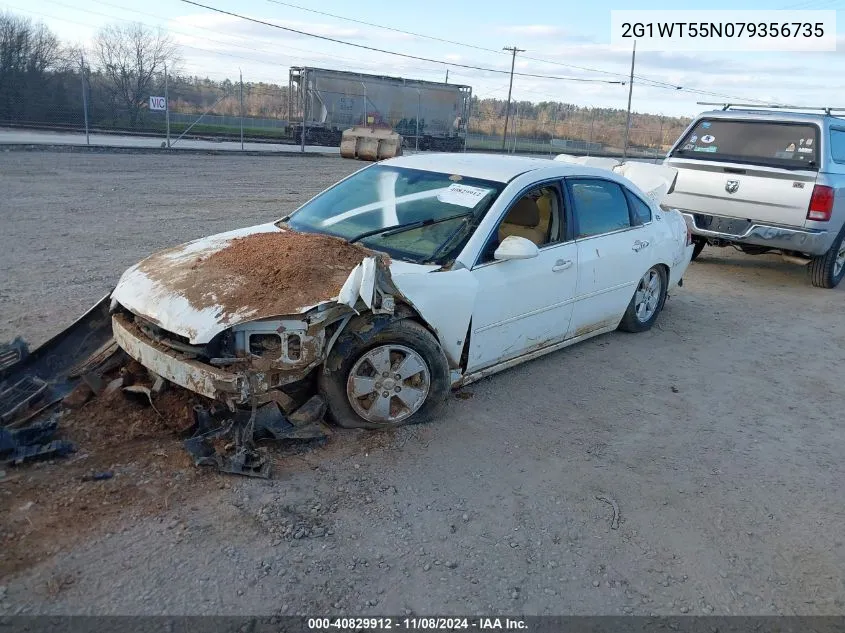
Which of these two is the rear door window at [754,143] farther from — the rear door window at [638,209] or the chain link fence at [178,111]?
the chain link fence at [178,111]

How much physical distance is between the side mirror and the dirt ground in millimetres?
1037

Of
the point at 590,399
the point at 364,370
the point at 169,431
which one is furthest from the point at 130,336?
the point at 590,399

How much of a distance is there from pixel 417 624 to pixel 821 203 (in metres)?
7.59

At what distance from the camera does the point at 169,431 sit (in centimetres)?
390

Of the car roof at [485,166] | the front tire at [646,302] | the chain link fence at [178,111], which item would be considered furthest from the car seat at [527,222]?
the chain link fence at [178,111]

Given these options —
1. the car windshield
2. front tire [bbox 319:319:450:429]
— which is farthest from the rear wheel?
front tire [bbox 319:319:450:429]

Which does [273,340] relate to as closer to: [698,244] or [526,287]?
[526,287]

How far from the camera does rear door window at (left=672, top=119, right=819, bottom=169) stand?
856 cm

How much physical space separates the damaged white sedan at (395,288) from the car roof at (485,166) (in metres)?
0.02

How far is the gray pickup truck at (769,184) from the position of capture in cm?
827

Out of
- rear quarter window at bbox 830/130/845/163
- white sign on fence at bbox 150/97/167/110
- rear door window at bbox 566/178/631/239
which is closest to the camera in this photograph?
rear door window at bbox 566/178/631/239

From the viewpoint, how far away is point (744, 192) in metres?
8.66

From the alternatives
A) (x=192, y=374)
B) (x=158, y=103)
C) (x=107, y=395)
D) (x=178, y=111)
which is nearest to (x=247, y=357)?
(x=192, y=374)

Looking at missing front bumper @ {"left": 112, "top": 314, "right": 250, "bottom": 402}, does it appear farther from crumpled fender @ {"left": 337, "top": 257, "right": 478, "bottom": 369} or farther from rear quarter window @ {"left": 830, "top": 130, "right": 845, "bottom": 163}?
rear quarter window @ {"left": 830, "top": 130, "right": 845, "bottom": 163}
